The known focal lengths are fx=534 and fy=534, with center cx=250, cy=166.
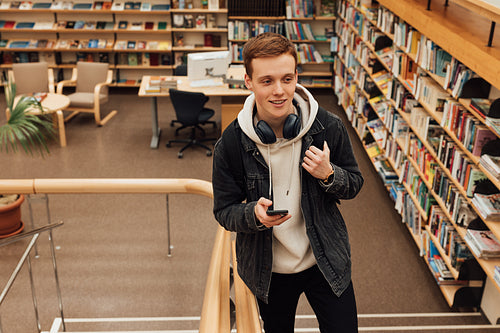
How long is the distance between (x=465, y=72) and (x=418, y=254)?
183cm

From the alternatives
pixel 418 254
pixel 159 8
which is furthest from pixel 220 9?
pixel 418 254

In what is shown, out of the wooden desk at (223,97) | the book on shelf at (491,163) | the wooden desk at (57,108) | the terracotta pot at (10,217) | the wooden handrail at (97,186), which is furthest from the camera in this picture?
the wooden desk at (57,108)

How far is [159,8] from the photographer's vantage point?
853 centimetres

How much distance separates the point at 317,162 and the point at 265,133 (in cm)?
20

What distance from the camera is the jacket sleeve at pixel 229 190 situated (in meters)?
1.73

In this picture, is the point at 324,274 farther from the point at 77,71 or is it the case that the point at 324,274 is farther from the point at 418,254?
the point at 77,71

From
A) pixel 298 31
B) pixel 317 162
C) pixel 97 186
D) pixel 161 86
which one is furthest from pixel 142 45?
pixel 317 162

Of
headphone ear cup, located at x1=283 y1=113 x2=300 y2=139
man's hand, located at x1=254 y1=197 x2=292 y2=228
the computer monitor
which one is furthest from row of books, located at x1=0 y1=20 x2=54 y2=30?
man's hand, located at x1=254 y1=197 x2=292 y2=228

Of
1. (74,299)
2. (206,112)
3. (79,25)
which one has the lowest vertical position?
(74,299)

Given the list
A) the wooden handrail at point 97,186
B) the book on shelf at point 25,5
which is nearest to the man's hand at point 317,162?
the wooden handrail at point 97,186

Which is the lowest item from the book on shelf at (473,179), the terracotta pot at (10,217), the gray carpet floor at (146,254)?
the gray carpet floor at (146,254)

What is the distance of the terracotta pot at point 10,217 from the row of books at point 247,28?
4.70 meters

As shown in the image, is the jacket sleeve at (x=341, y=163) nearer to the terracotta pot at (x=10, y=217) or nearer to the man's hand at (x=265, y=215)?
the man's hand at (x=265, y=215)

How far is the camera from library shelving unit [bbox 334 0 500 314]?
3.52 meters
